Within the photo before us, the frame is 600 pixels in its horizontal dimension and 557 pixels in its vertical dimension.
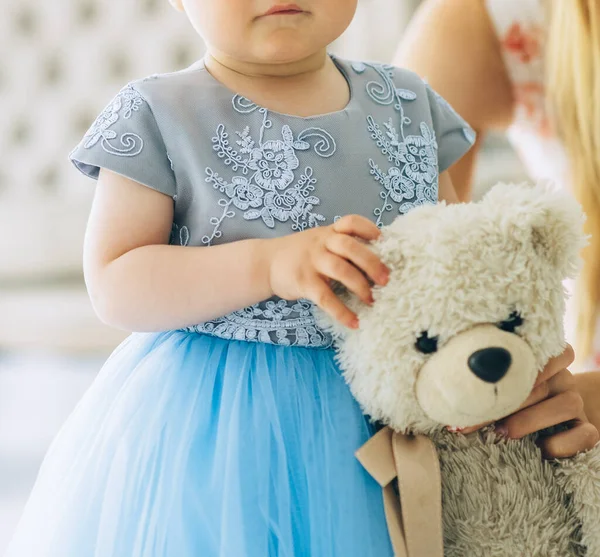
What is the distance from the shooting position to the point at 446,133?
2.38 ft

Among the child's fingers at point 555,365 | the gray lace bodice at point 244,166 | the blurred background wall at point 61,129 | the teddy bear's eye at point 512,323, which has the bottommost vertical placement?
the child's fingers at point 555,365

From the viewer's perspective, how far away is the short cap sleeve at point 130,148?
56 cm

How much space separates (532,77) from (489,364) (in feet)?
2.18

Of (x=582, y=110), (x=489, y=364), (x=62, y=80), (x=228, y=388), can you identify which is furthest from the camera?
(x=62, y=80)

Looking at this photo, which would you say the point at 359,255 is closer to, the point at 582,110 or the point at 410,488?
the point at 410,488

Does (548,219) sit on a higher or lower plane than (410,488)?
higher

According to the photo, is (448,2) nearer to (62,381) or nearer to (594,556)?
(594,556)

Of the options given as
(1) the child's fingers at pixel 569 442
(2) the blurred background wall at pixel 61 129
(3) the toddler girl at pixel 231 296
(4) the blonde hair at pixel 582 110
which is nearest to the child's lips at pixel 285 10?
(3) the toddler girl at pixel 231 296

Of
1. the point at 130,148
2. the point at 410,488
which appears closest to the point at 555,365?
the point at 410,488

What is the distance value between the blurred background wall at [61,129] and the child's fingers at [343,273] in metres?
1.39

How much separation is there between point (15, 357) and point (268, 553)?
1.51m

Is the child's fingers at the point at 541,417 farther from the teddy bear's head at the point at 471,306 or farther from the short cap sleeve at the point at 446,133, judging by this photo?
the short cap sleeve at the point at 446,133

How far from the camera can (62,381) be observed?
63.6 inches

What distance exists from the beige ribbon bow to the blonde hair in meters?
0.53
